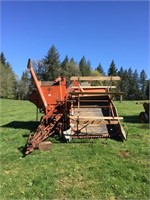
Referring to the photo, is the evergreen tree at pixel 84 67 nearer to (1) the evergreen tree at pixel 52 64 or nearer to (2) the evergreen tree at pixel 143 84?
(1) the evergreen tree at pixel 52 64

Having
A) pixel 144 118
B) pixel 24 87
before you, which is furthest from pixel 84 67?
pixel 144 118

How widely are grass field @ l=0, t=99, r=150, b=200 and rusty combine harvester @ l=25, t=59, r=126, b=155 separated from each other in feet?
1.83

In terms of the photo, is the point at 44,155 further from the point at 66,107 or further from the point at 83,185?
the point at 66,107

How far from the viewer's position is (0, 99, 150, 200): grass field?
20.4 feet

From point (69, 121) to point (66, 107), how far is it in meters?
0.70

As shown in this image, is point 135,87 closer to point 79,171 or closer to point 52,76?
point 52,76

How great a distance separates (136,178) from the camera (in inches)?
272

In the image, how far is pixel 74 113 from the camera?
11656mm

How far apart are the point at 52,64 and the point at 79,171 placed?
65265 mm

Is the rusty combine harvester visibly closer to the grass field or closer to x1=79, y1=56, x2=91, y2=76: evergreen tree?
the grass field

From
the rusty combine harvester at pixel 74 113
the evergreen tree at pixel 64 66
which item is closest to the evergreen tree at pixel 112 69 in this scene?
the evergreen tree at pixel 64 66

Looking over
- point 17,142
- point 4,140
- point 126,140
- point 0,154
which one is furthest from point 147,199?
point 4,140

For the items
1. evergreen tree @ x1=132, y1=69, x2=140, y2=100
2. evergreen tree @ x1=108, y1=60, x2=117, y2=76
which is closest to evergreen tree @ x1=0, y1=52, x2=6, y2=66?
evergreen tree @ x1=108, y1=60, x2=117, y2=76

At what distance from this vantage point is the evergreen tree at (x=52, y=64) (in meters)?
69.6
